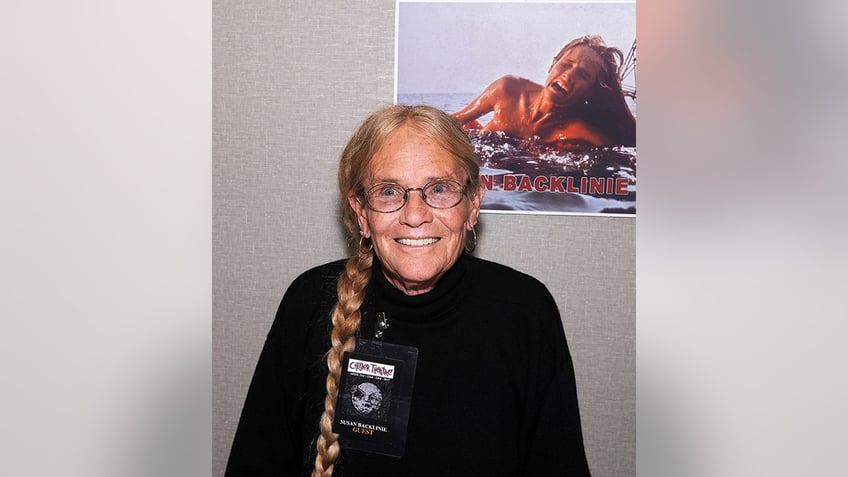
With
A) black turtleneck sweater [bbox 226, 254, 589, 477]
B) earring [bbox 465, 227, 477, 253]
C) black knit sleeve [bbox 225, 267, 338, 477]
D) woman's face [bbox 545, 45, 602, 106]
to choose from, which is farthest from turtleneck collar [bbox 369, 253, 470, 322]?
woman's face [bbox 545, 45, 602, 106]

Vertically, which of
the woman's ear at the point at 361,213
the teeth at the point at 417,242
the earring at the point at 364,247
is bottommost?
the earring at the point at 364,247

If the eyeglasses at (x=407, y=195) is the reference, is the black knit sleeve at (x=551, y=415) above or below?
below

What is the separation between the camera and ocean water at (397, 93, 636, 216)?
1749 mm

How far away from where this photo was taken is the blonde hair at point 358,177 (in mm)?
1470

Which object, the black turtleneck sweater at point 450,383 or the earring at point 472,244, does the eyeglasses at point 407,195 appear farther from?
the earring at point 472,244

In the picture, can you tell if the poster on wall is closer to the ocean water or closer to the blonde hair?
the ocean water

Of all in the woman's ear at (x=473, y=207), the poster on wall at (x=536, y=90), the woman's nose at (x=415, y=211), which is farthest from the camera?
the poster on wall at (x=536, y=90)

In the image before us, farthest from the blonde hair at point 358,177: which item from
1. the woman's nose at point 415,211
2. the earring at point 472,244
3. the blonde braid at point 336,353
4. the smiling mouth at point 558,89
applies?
the smiling mouth at point 558,89

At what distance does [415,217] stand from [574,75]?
585mm

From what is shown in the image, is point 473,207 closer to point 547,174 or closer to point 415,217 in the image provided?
point 415,217

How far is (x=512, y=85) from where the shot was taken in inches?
69.4
